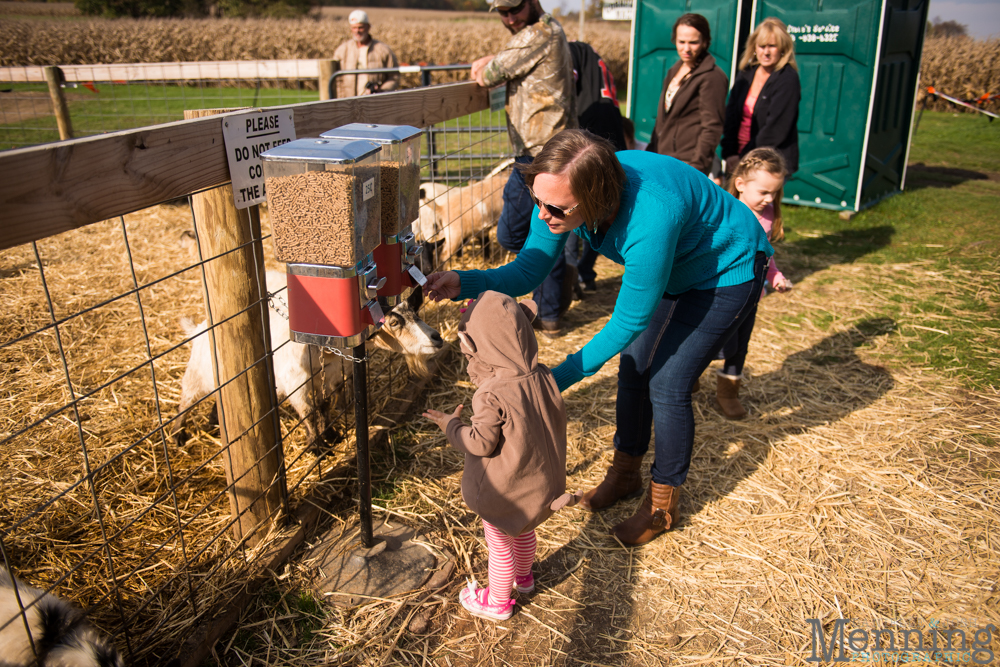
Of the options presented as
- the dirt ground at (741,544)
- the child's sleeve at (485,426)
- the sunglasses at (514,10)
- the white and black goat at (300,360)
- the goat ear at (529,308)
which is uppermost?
the sunglasses at (514,10)

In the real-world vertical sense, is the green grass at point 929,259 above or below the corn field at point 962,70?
below

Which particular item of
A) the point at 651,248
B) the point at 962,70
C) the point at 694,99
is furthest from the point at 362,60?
the point at 962,70

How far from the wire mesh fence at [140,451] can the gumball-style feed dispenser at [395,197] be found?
2.05ft

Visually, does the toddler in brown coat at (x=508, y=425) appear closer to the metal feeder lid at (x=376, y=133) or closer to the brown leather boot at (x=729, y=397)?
the metal feeder lid at (x=376, y=133)

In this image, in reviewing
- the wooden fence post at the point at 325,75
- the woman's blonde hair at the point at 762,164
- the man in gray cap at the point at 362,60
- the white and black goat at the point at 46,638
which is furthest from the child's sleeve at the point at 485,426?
the man in gray cap at the point at 362,60

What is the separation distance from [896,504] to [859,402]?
1059 millimetres

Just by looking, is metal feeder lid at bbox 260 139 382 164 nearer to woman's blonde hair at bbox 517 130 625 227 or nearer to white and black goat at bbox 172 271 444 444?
woman's blonde hair at bbox 517 130 625 227

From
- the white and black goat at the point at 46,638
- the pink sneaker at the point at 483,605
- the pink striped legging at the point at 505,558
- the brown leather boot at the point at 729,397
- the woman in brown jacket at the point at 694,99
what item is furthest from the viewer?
the woman in brown jacket at the point at 694,99

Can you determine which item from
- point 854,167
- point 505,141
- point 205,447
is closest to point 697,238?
point 205,447

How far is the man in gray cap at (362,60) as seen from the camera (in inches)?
330

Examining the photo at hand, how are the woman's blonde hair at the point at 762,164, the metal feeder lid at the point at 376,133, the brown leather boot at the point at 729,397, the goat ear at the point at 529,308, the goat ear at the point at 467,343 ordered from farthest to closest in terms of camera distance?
the brown leather boot at the point at 729,397
the woman's blonde hair at the point at 762,164
the goat ear at the point at 529,308
the goat ear at the point at 467,343
the metal feeder lid at the point at 376,133

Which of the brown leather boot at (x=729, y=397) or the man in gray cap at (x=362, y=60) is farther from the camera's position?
the man in gray cap at (x=362, y=60)

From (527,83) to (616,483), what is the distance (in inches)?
107

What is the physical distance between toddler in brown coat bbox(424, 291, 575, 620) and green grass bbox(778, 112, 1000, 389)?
3675 millimetres
